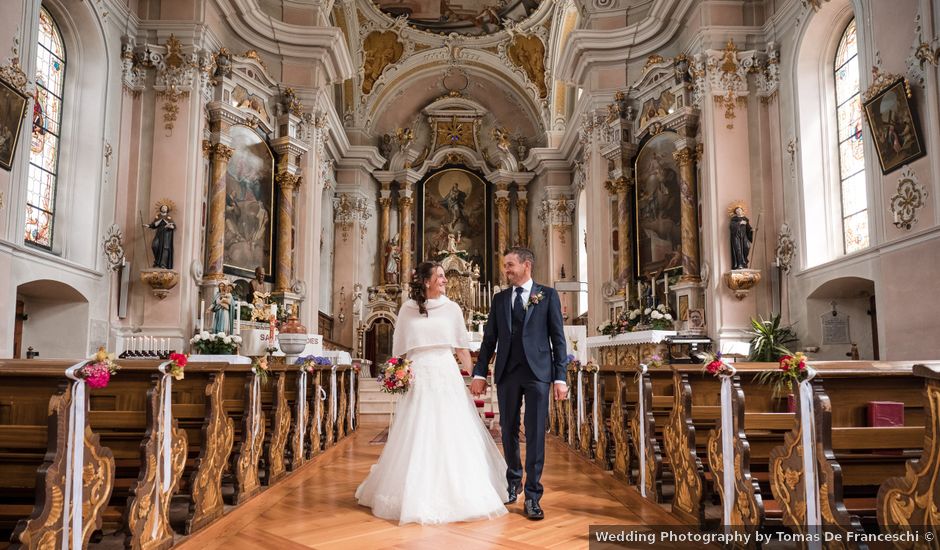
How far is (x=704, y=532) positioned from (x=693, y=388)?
107 centimetres

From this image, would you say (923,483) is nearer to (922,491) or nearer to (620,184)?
(922,491)

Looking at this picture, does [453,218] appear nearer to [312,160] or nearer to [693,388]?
[312,160]

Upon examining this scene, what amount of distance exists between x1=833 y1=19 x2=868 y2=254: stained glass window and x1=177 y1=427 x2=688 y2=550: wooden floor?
6.40m

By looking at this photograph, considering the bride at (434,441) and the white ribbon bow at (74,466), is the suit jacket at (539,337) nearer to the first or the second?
the bride at (434,441)

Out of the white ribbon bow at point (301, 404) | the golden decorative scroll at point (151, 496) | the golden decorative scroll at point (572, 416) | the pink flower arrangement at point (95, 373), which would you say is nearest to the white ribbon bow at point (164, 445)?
the golden decorative scroll at point (151, 496)

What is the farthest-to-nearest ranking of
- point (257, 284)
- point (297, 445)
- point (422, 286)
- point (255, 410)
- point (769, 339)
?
1. point (257, 284)
2. point (769, 339)
3. point (297, 445)
4. point (255, 410)
5. point (422, 286)

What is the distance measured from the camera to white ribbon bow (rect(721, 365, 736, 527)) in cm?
356

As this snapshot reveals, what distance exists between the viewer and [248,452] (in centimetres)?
507

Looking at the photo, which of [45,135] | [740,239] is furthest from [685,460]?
[45,135]

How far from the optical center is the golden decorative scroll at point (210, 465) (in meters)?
4.09

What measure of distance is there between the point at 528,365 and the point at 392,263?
55.8 feet

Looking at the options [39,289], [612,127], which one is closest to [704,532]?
[39,289]

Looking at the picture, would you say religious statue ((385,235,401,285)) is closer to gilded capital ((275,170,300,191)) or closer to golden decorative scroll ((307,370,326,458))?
gilded capital ((275,170,300,191))

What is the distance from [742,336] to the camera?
1105cm
